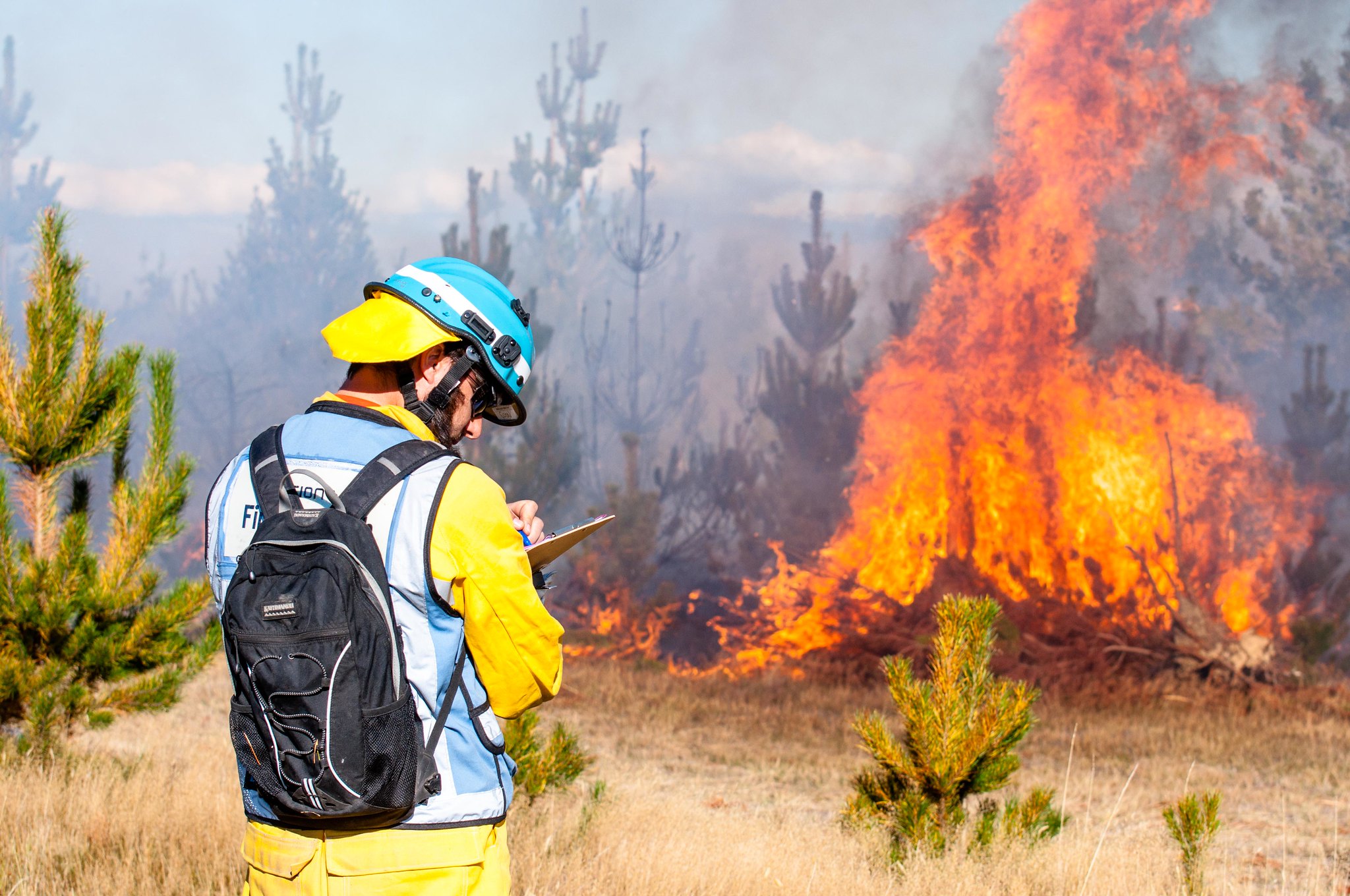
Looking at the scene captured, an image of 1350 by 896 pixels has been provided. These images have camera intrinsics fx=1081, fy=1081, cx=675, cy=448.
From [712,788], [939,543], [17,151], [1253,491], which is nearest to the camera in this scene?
[712,788]

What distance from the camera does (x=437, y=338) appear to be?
2.08 meters

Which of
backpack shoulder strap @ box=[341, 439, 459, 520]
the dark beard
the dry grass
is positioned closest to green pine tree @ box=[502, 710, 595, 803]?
the dry grass

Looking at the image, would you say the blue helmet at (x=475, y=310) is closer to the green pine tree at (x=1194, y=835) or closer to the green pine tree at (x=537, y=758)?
the green pine tree at (x=537, y=758)

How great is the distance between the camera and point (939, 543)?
1349 centimetres

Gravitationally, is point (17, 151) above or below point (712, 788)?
above

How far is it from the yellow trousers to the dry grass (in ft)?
7.66

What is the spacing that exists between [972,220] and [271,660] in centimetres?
1445

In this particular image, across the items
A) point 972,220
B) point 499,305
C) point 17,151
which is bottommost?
point 499,305

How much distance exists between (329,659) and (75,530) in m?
4.63

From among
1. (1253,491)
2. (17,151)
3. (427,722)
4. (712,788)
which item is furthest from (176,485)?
(17,151)

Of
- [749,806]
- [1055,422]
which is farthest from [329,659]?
[1055,422]

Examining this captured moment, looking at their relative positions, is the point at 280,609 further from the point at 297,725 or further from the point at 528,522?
the point at 528,522

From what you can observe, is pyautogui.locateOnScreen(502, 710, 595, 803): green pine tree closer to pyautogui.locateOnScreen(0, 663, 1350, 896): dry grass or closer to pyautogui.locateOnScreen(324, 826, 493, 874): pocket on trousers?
pyautogui.locateOnScreen(0, 663, 1350, 896): dry grass

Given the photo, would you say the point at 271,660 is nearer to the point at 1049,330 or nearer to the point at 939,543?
the point at 939,543
